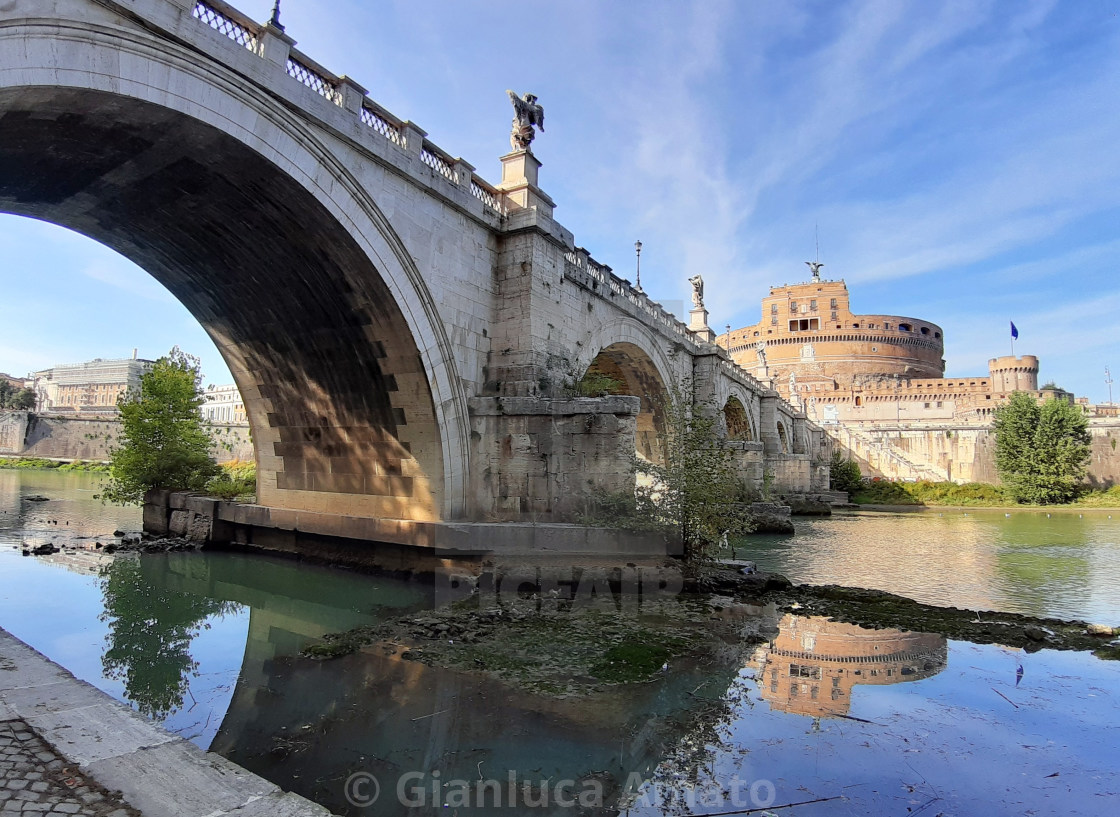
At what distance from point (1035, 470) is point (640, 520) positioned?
3406cm

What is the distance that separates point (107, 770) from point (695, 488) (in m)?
8.08

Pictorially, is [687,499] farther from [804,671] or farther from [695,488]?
[804,671]

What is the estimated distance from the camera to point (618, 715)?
505cm

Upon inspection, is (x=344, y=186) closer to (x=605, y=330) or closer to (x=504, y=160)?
(x=504, y=160)

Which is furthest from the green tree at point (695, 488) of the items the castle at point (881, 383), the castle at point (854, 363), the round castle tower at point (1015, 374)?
the round castle tower at point (1015, 374)

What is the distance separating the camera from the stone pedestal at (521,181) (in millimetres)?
12047

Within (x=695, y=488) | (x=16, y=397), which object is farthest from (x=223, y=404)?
(x=695, y=488)

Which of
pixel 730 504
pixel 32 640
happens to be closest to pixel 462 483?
pixel 730 504

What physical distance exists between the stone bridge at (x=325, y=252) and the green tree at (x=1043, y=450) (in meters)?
31.3

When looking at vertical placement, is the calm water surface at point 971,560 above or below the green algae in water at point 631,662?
below

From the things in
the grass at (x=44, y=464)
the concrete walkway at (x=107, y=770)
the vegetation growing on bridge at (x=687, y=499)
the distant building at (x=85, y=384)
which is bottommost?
the concrete walkway at (x=107, y=770)

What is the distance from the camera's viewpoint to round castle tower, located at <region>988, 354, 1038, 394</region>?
209 ft

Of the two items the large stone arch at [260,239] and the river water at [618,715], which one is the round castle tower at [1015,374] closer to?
the river water at [618,715]

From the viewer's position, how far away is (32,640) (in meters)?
7.21
